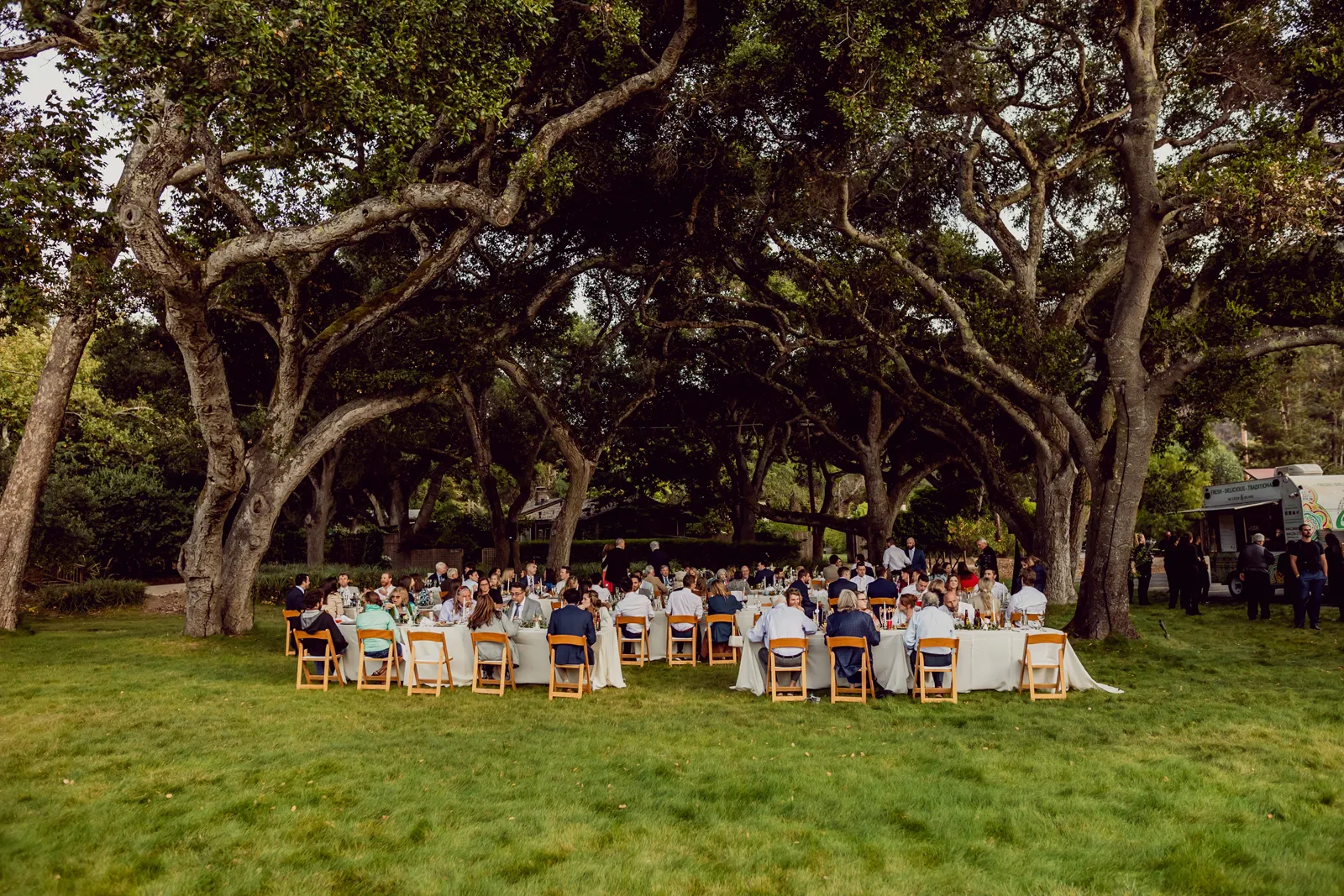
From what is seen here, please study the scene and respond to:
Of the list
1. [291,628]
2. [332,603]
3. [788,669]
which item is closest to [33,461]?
[291,628]

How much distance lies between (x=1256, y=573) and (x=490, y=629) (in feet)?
44.4

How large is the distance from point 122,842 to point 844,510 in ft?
136

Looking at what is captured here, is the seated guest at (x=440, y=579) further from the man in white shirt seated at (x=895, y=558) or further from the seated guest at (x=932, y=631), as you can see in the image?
the man in white shirt seated at (x=895, y=558)

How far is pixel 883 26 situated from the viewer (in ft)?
43.0

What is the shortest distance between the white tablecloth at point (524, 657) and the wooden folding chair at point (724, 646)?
2.11 m

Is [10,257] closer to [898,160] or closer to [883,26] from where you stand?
[883,26]

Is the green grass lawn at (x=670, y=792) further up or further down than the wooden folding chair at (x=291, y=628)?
further down

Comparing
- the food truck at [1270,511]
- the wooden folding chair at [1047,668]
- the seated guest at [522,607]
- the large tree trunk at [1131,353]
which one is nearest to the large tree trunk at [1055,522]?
the food truck at [1270,511]

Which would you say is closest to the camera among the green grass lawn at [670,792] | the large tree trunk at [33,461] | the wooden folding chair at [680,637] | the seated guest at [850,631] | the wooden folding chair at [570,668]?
the green grass lawn at [670,792]

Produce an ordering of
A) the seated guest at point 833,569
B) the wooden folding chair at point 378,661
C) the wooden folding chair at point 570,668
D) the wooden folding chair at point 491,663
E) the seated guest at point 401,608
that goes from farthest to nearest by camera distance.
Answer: the seated guest at point 833,569 < the seated guest at point 401,608 < the wooden folding chair at point 378,661 < the wooden folding chair at point 491,663 < the wooden folding chair at point 570,668

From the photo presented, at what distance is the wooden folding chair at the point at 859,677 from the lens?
9.89 metres

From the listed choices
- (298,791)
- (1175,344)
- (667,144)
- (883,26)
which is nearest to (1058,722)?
(298,791)

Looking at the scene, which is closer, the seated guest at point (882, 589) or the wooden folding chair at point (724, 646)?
the wooden folding chair at point (724, 646)

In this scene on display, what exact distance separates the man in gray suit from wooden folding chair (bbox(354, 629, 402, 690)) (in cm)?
145
